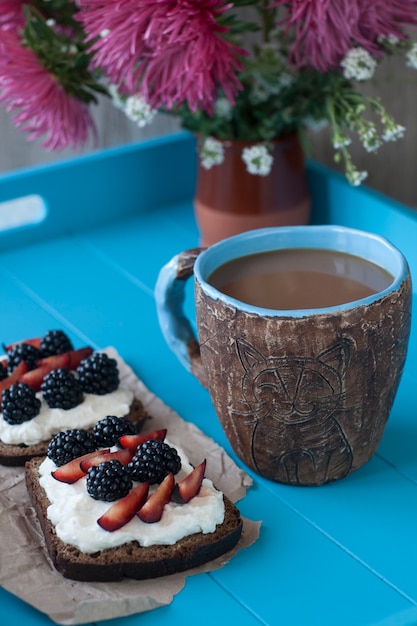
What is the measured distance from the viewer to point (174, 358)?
1106mm

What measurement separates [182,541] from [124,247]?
61cm

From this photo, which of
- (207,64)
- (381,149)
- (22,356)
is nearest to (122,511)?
(22,356)

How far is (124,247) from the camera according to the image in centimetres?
135

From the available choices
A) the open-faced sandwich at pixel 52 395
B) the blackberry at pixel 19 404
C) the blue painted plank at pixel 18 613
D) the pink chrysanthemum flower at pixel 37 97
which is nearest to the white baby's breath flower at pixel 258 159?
the pink chrysanthemum flower at pixel 37 97

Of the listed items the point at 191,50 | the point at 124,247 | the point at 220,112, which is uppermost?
the point at 191,50

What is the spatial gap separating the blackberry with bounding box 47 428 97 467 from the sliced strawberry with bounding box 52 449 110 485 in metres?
0.02

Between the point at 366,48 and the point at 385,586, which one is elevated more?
the point at 366,48

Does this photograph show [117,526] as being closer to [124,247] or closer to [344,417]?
[344,417]

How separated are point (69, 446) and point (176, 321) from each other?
6.8 inches

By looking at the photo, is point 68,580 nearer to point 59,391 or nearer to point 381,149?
point 59,391

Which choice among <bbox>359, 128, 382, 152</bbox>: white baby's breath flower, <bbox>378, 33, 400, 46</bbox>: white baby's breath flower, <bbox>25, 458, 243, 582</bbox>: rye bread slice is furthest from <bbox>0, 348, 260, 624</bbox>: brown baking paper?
<bbox>378, 33, 400, 46</bbox>: white baby's breath flower

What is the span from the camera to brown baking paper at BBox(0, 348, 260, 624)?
77 cm

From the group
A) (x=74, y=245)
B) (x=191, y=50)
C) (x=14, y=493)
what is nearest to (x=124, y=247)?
(x=74, y=245)

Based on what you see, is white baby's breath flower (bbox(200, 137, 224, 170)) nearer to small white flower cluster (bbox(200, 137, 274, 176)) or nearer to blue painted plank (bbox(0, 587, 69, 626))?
small white flower cluster (bbox(200, 137, 274, 176))
